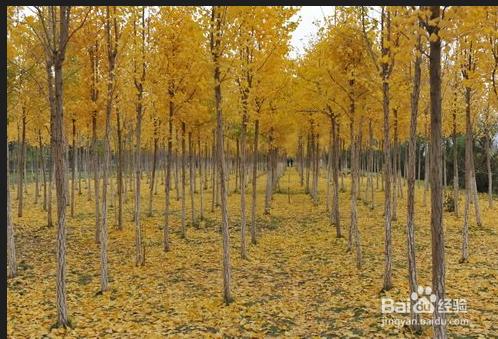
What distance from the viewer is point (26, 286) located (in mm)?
9359

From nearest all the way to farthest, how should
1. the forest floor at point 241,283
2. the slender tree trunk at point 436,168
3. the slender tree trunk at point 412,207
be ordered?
1. the slender tree trunk at point 436,168
2. the slender tree trunk at point 412,207
3. the forest floor at point 241,283

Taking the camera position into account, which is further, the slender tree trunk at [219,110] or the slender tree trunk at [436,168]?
the slender tree trunk at [219,110]

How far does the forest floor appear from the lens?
6.96m

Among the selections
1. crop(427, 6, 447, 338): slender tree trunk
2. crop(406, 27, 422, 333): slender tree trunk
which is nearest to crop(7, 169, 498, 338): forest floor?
crop(406, 27, 422, 333): slender tree trunk

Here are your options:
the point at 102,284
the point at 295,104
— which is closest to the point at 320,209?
the point at 295,104

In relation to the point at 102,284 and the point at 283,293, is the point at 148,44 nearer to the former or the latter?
the point at 102,284

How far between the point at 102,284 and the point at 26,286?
6.24 feet

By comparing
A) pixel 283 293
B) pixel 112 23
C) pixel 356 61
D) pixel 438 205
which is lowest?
pixel 283 293

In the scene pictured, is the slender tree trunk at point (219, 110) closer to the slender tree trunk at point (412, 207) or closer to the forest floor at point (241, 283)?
the forest floor at point (241, 283)

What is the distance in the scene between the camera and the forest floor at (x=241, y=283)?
274 inches

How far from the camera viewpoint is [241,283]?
9.94 meters

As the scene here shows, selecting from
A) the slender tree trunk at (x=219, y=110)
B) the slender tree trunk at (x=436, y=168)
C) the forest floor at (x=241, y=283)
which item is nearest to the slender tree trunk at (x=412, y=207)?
the forest floor at (x=241, y=283)

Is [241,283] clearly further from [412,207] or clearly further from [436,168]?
[436,168]

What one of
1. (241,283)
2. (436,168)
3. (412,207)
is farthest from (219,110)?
(436,168)
